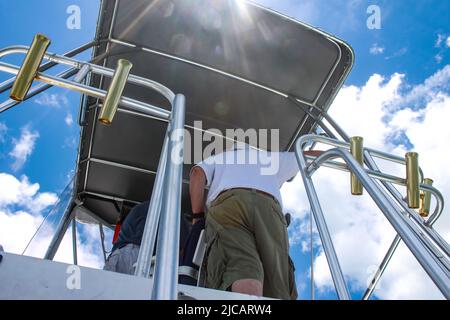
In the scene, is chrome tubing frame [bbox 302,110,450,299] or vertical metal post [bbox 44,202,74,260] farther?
vertical metal post [bbox 44,202,74,260]

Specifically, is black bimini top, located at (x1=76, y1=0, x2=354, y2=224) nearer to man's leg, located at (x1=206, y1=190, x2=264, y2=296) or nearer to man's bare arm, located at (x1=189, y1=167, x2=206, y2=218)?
man's bare arm, located at (x1=189, y1=167, x2=206, y2=218)

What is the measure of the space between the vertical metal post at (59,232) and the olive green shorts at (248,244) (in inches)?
61.4

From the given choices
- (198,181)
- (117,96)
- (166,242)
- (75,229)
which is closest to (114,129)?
(75,229)

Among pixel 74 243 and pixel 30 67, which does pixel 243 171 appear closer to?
pixel 30 67

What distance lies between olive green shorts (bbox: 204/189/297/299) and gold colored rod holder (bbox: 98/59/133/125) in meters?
0.62

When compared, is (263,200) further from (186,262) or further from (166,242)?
(166,242)

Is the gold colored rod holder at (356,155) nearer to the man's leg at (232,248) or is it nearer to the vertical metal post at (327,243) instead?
the vertical metal post at (327,243)

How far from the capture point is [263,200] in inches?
67.5

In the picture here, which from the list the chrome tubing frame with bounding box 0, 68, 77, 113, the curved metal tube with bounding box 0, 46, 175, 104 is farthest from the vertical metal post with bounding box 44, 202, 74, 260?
the curved metal tube with bounding box 0, 46, 175, 104

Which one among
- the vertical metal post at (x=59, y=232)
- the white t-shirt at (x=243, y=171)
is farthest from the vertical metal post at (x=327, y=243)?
the vertical metal post at (x=59, y=232)

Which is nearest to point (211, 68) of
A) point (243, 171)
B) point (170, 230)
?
point (243, 171)

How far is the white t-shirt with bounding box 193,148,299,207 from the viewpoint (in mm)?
1785

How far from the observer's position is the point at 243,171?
1.82m

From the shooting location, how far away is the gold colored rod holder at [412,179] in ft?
4.86
